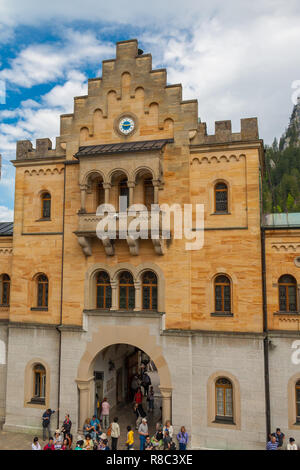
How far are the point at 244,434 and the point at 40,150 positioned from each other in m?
19.4

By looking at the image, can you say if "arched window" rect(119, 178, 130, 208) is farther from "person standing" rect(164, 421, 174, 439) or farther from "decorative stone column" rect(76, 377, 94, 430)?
"person standing" rect(164, 421, 174, 439)

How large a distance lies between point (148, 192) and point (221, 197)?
4.11 meters

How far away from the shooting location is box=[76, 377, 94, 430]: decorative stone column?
20.4 metres

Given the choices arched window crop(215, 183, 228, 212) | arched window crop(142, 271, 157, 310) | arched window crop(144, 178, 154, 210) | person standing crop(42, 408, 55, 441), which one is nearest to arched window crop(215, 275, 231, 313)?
arched window crop(142, 271, 157, 310)

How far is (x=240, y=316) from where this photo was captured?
18906 mm

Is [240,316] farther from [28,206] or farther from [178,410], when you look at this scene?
[28,206]

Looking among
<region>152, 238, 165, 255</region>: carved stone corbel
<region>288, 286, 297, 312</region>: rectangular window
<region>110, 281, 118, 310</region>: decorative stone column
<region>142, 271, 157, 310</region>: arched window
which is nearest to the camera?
<region>288, 286, 297, 312</region>: rectangular window

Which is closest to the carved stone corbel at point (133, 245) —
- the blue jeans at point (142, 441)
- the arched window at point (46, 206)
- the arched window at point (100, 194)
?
the arched window at point (100, 194)

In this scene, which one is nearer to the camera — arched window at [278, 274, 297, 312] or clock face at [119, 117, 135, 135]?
arched window at [278, 274, 297, 312]

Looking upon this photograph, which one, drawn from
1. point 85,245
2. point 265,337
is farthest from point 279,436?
point 85,245

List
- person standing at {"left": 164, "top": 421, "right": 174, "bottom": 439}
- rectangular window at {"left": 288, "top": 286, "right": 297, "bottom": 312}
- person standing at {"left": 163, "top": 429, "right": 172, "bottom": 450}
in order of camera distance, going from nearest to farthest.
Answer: person standing at {"left": 163, "top": 429, "right": 172, "bottom": 450}, person standing at {"left": 164, "top": 421, "right": 174, "bottom": 439}, rectangular window at {"left": 288, "top": 286, "right": 297, "bottom": 312}

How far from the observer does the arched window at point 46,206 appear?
22950 millimetres

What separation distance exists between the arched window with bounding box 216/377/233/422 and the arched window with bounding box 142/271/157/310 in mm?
5159

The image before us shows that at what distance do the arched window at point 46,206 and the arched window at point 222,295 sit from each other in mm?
11040
